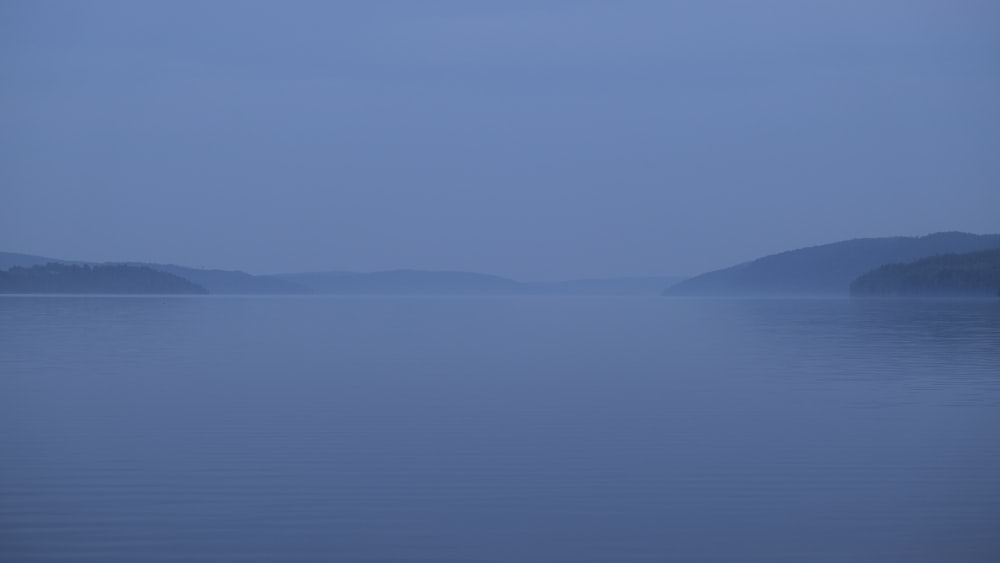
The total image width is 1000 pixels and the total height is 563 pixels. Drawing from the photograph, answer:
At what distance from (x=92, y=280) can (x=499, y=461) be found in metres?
195

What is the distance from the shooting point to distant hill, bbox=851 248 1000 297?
148125 millimetres

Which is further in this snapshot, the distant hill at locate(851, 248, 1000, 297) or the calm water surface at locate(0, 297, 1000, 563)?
the distant hill at locate(851, 248, 1000, 297)

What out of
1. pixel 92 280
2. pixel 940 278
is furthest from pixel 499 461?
pixel 92 280

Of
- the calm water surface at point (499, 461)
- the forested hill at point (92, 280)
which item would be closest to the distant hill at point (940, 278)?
the forested hill at point (92, 280)

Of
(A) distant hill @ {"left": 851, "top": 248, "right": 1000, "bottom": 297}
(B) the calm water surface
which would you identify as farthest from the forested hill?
(B) the calm water surface

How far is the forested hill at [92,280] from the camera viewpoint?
18700cm

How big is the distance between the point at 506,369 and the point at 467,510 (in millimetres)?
17495

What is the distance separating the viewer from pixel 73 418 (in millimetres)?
19453

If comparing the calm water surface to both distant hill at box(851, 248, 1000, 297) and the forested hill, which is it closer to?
distant hill at box(851, 248, 1000, 297)

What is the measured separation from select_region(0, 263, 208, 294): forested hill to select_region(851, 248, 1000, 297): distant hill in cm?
12061

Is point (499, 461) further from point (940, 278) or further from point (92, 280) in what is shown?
point (92, 280)

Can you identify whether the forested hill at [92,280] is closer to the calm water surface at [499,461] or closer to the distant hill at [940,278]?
the distant hill at [940,278]

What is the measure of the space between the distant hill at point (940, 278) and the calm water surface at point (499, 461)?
5031 inches

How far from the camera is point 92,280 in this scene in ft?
640
